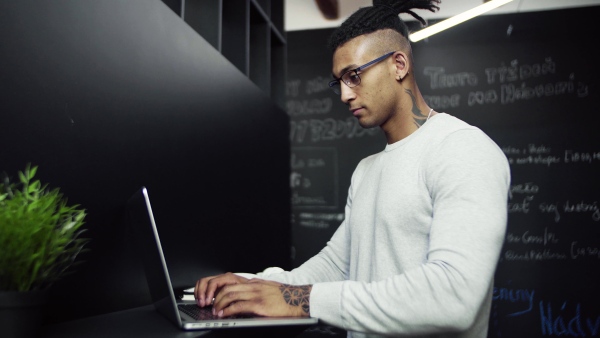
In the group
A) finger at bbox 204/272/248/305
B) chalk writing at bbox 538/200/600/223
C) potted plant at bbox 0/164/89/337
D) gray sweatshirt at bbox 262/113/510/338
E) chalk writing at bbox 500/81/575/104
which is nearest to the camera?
potted plant at bbox 0/164/89/337

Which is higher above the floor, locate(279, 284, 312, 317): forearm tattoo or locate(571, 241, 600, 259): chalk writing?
locate(279, 284, 312, 317): forearm tattoo

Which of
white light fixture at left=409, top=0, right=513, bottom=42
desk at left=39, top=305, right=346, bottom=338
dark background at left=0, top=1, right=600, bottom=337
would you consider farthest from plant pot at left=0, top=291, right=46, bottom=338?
white light fixture at left=409, top=0, right=513, bottom=42

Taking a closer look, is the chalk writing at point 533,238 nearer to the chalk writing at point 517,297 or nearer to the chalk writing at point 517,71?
the chalk writing at point 517,297

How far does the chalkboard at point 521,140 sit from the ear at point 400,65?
7.00 feet

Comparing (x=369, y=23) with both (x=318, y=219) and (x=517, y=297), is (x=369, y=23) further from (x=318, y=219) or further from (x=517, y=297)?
(x=517, y=297)

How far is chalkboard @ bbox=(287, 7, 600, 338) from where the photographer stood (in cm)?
302

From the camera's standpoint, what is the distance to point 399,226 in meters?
1.08

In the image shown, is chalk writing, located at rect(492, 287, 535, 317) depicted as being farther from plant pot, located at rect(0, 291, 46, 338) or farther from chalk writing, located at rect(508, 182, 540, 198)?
plant pot, located at rect(0, 291, 46, 338)

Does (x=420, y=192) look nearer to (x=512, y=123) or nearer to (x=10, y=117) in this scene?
(x=10, y=117)

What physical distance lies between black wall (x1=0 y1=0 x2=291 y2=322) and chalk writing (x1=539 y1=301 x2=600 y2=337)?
2.05 m

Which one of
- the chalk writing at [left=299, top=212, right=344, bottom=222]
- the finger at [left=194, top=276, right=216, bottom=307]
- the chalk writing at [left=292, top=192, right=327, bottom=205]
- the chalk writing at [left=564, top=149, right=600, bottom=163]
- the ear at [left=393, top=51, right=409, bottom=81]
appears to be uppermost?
the ear at [left=393, top=51, right=409, bottom=81]

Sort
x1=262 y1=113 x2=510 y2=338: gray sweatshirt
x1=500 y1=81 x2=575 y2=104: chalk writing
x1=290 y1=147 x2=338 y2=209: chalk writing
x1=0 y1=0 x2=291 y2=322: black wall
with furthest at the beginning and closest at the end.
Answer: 1. x1=290 y1=147 x2=338 y2=209: chalk writing
2. x1=500 y1=81 x2=575 y2=104: chalk writing
3. x1=0 y1=0 x2=291 y2=322: black wall
4. x1=262 y1=113 x2=510 y2=338: gray sweatshirt

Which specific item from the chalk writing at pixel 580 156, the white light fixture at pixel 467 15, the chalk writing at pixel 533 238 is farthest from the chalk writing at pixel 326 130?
the chalk writing at pixel 580 156

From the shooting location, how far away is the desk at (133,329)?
33.9 inches
